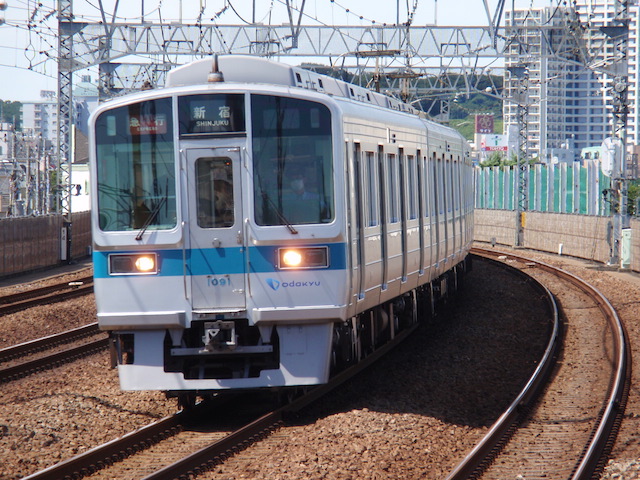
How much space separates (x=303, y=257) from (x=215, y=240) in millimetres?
751

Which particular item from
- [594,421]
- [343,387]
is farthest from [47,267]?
[594,421]

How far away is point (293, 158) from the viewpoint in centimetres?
859

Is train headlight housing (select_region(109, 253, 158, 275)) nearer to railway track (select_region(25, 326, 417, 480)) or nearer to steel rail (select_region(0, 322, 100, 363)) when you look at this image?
railway track (select_region(25, 326, 417, 480))

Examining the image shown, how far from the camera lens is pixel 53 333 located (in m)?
15.2

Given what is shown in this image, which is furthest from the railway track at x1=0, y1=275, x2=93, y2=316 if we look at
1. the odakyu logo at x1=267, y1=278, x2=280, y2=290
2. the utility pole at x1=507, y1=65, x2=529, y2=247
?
the utility pole at x1=507, y1=65, x2=529, y2=247

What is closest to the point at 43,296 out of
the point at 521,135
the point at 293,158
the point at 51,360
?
the point at 51,360

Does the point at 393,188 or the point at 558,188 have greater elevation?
the point at 393,188

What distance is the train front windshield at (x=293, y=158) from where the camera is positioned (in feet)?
28.1

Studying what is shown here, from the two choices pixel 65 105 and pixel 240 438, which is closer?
pixel 240 438

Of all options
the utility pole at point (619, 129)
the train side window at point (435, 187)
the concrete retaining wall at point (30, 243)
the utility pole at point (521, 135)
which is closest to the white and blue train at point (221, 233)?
the train side window at point (435, 187)

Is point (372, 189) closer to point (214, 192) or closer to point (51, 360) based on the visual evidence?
point (214, 192)

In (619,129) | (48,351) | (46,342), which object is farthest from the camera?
(619,129)

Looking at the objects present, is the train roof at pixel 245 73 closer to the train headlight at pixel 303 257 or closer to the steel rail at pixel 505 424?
the train headlight at pixel 303 257

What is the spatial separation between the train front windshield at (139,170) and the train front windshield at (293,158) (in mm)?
755
